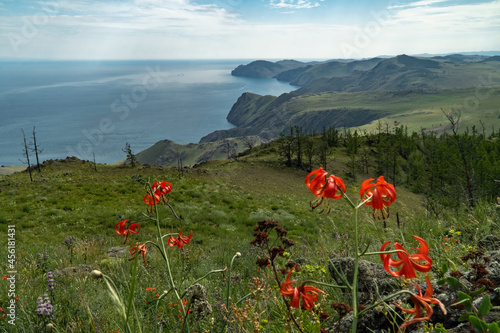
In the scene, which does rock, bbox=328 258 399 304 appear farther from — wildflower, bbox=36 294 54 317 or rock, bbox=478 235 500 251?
wildflower, bbox=36 294 54 317

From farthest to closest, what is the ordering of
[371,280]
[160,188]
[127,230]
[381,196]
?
[371,280] < [160,188] < [127,230] < [381,196]

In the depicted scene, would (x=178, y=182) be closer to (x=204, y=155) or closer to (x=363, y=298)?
(x=363, y=298)

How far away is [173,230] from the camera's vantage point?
16.8m

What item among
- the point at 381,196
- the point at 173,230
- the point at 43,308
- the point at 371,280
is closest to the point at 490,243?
the point at 371,280

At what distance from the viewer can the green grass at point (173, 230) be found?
327 centimetres

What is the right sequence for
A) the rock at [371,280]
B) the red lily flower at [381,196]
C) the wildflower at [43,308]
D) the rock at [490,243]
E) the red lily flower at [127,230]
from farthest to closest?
1. the rock at [490,243]
2. the rock at [371,280]
3. the wildflower at [43,308]
4. the red lily flower at [127,230]
5. the red lily flower at [381,196]

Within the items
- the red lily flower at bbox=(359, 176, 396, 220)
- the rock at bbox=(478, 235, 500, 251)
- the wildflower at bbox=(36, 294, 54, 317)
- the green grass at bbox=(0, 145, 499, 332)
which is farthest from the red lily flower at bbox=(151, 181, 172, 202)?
the rock at bbox=(478, 235, 500, 251)

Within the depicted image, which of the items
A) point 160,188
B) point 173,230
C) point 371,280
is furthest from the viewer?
point 173,230

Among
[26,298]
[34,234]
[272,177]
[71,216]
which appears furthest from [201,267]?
[272,177]

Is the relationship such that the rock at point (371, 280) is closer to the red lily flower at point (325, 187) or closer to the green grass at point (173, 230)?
the green grass at point (173, 230)

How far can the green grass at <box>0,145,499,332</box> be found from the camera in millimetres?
3273

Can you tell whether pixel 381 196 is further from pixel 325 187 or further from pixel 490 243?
pixel 490 243

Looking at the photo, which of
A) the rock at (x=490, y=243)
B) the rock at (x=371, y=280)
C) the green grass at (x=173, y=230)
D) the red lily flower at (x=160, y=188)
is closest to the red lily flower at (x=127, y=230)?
the green grass at (x=173, y=230)

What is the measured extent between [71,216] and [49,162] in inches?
1691
